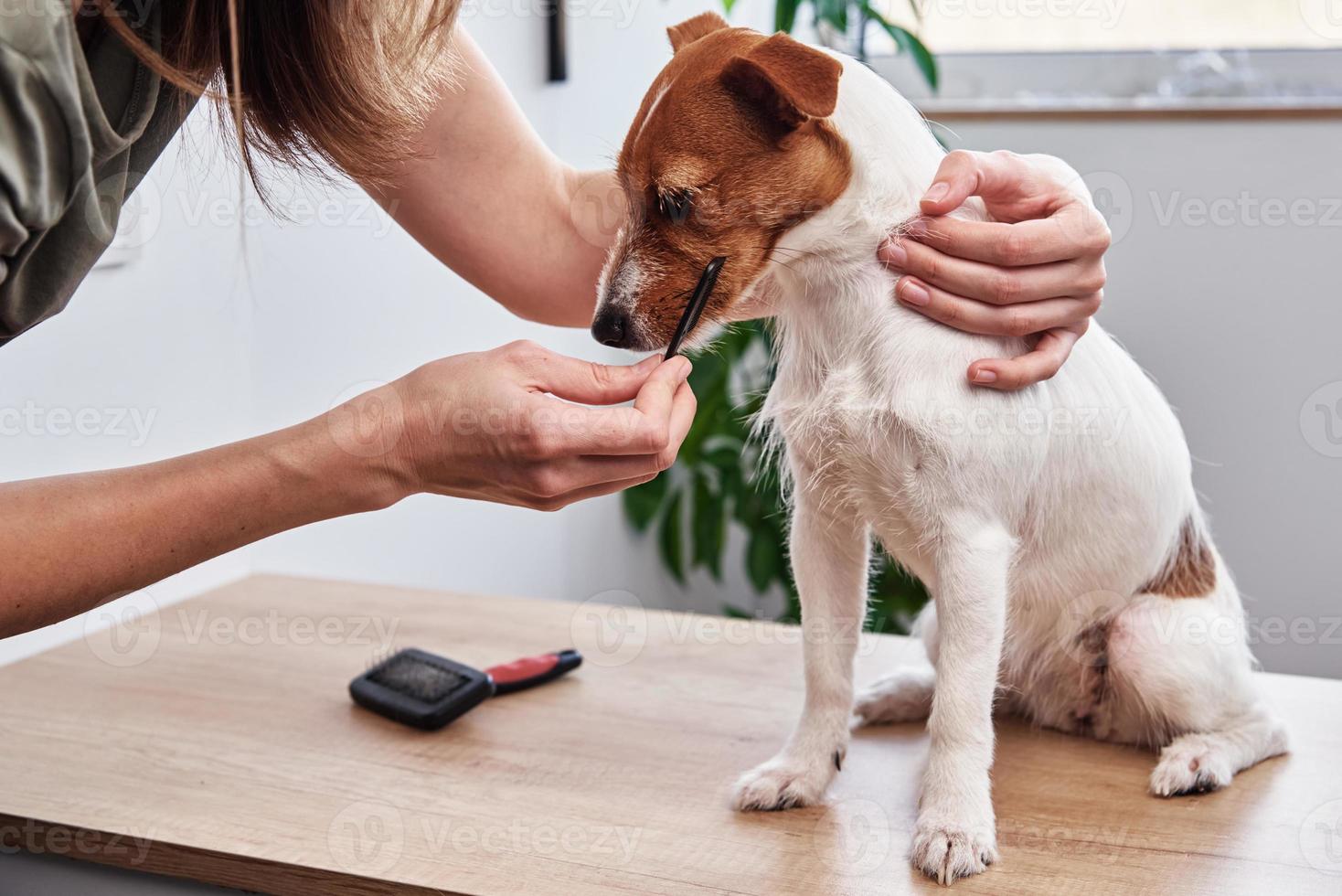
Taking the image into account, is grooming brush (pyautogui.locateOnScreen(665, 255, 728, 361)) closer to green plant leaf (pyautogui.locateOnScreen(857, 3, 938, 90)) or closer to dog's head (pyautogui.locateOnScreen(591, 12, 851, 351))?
dog's head (pyautogui.locateOnScreen(591, 12, 851, 351))

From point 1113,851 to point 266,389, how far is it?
124 cm

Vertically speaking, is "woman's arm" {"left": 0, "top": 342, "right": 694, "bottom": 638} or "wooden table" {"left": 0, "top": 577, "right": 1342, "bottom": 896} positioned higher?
"woman's arm" {"left": 0, "top": 342, "right": 694, "bottom": 638}

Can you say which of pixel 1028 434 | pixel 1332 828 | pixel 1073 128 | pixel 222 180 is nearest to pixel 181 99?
pixel 222 180

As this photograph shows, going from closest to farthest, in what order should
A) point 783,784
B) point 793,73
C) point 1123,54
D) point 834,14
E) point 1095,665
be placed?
point 793,73, point 783,784, point 1095,665, point 834,14, point 1123,54

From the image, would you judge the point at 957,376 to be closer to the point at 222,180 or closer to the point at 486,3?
the point at 222,180

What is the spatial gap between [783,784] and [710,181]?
1.68ft

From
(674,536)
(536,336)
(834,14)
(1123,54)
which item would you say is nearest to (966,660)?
(536,336)

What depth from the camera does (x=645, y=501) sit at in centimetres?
268

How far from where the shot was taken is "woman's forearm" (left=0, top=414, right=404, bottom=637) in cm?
81

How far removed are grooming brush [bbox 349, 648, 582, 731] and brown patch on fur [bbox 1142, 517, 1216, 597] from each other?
613mm

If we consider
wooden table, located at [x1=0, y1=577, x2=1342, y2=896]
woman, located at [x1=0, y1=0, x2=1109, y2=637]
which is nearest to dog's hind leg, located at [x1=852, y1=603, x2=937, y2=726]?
wooden table, located at [x1=0, y1=577, x2=1342, y2=896]

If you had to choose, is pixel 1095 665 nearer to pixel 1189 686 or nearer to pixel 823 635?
pixel 1189 686

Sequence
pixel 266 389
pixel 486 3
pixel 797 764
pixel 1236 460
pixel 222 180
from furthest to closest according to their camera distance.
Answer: pixel 1236 460
pixel 486 3
pixel 266 389
pixel 222 180
pixel 797 764

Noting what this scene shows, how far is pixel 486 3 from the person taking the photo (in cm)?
198
